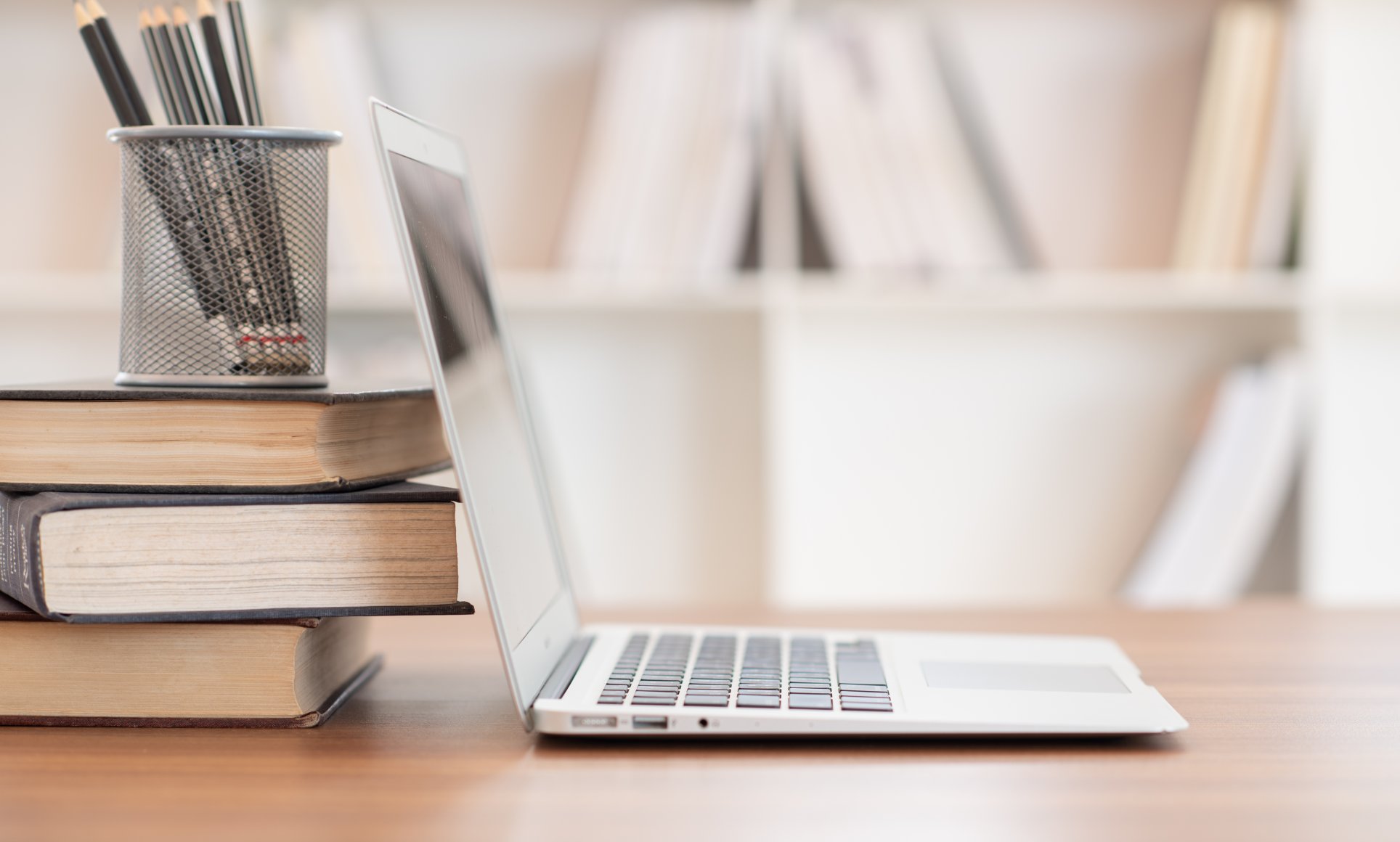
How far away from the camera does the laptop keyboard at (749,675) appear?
0.59m

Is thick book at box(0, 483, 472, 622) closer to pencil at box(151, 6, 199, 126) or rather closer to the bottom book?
the bottom book

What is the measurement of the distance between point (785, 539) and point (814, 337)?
0.36m

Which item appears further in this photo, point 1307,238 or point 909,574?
point 909,574

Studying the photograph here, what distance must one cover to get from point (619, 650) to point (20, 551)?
32 centimetres

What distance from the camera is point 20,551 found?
0.58 meters

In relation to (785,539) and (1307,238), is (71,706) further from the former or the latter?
(1307,238)

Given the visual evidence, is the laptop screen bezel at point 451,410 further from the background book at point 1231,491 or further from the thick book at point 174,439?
the background book at point 1231,491

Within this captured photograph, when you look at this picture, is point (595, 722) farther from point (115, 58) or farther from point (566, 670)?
point (115, 58)

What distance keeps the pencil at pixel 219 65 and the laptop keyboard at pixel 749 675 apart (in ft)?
1.17

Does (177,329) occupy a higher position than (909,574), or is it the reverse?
(177,329)

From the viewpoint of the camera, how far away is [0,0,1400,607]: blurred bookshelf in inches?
65.2

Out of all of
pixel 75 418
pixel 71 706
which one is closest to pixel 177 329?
pixel 75 418

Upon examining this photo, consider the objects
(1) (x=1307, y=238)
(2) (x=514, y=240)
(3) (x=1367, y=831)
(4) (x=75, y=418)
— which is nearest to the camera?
(3) (x=1367, y=831)

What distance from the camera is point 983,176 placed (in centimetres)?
169
